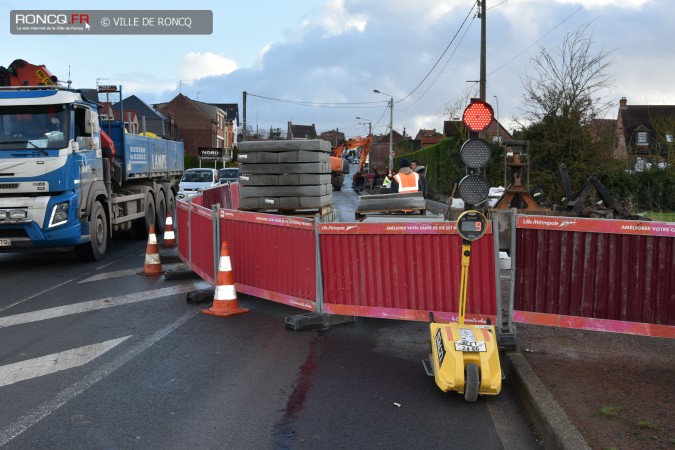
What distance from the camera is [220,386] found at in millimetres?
5484

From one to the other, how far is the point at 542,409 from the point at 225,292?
4550 mm

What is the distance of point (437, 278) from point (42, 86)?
8762 millimetres

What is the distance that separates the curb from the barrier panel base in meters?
2.22

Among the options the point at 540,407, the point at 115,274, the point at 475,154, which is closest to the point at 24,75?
the point at 115,274

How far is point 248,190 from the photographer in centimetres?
1053

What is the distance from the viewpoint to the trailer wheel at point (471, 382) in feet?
16.7

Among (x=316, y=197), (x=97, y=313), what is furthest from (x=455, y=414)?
(x=316, y=197)

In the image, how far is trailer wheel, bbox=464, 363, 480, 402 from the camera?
16.7 feet

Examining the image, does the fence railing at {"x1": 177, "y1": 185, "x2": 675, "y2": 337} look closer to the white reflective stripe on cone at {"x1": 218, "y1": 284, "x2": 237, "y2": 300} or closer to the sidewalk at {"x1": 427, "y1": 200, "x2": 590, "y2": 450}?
the white reflective stripe on cone at {"x1": 218, "y1": 284, "x2": 237, "y2": 300}

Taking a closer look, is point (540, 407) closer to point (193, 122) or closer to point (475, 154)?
point (475, 154)

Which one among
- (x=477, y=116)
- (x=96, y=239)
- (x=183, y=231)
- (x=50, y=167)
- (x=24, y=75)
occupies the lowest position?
(x=96, y=239)

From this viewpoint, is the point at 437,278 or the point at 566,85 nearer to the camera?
the point at 437,278

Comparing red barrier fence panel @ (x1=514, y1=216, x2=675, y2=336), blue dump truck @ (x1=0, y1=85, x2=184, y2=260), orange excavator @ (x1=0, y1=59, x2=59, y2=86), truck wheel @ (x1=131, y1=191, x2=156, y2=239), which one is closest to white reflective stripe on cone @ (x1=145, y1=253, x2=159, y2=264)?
blue dump truck @ (x1=0, y1=85, x2=184, y2=260)

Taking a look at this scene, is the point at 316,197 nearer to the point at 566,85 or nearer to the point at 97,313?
the point at 97,313
